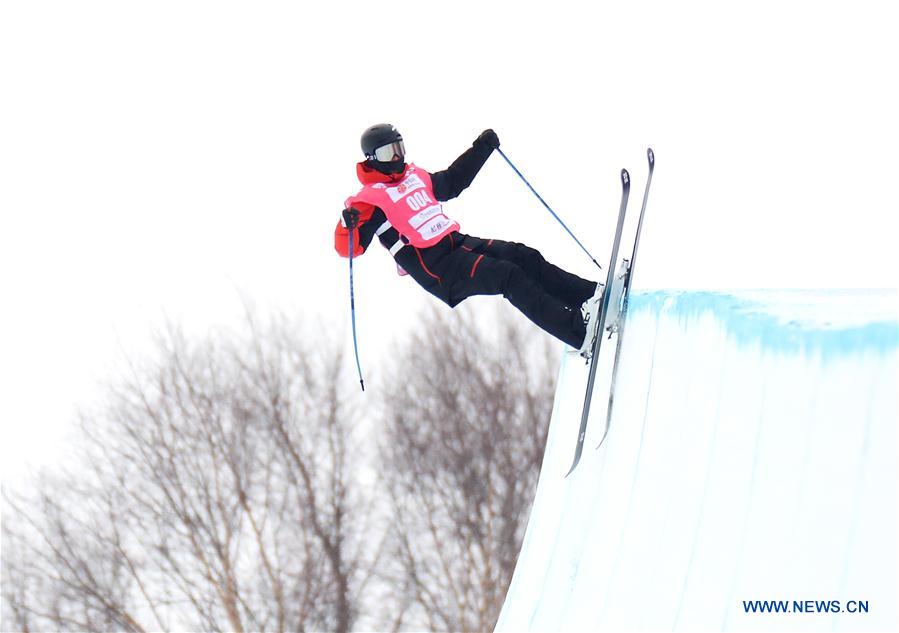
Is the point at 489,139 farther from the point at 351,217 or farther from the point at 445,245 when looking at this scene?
the point at 351,217

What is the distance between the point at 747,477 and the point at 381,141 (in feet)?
10.2

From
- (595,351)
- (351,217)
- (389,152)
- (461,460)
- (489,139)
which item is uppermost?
(461,460)

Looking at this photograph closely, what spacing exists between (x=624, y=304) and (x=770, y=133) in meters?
23.1

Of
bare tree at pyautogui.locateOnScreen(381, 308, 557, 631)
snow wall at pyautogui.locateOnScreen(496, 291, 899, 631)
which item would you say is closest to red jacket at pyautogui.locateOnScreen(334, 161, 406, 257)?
snow wall at pyautogui.locateOnScreen(496, 291, 899, 631)

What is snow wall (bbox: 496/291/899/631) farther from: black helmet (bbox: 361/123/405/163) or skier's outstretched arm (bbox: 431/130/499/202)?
black helmet (bbox: 361/123/405/163)

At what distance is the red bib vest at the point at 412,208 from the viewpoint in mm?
5777

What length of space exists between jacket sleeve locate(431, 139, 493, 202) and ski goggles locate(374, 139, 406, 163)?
0.79 feet

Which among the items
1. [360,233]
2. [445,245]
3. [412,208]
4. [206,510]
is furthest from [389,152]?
[206,510]

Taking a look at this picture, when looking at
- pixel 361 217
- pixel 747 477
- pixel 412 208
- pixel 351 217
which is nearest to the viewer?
pixel 747 477

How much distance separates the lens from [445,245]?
583cm

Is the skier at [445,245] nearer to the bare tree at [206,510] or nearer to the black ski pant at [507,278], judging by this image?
the black ski pant at [507,278]

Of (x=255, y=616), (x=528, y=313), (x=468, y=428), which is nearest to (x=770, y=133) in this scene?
(x=468, y=428)

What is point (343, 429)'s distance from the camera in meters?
21.0

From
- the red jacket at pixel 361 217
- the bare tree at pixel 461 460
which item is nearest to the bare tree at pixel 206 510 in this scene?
the bare tree at pixel 461 460
